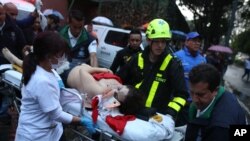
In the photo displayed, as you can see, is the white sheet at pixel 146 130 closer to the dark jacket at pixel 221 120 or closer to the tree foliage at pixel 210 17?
the dark jacket at pixel 221 120

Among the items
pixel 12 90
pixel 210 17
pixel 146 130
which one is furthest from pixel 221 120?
pixel 210 17

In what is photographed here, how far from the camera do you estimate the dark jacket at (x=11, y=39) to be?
198 inches

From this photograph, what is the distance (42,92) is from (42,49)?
0.32 meters

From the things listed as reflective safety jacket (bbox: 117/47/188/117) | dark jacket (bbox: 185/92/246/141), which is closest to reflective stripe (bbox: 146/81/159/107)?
reflective safety jacket (bbox: 117/47/188/117)

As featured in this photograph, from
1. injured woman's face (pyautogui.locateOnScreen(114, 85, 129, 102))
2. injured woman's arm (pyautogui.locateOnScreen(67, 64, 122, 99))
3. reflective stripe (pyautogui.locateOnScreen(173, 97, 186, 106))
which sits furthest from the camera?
injured woman's arm (pyautogui.locateOnScreen(67, 64, 122, 99))

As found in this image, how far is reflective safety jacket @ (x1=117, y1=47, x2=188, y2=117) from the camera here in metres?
3.80

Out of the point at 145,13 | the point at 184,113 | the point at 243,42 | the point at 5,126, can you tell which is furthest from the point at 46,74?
the point at 243,42

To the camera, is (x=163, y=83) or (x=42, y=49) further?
(x=163, y=83)

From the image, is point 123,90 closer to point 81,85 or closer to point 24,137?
point 81,85

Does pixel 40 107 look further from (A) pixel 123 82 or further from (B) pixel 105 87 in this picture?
(A) pixel 123 82

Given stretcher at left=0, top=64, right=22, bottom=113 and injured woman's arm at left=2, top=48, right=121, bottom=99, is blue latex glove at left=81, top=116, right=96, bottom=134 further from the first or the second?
stretcher at left=0, top=64, right=22, bottom=113

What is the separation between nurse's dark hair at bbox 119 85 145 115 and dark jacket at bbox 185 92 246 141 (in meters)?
1.10

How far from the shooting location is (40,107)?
303 cm

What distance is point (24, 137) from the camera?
3.15 metres
